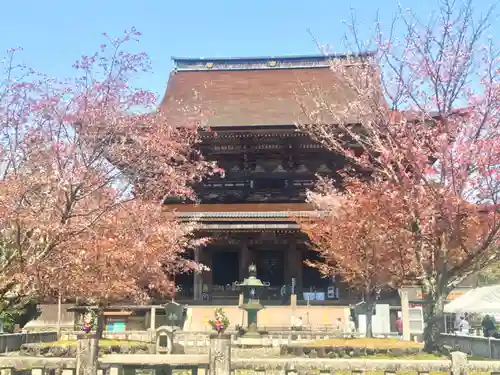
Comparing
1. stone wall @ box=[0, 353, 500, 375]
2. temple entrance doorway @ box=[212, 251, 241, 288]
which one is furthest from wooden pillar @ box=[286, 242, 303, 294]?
stone wall @ box=[0, 353, 500, 375]

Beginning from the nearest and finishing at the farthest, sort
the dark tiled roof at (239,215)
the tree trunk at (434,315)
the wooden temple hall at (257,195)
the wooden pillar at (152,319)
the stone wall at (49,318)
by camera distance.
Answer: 1. the tree trunk at (434,315)
2. the wooden pillar at (152,319)
3. the stone wall at (49,318)
4. the dark tiled roof at (239,215)
5. the wooden temple hall at (257,195)

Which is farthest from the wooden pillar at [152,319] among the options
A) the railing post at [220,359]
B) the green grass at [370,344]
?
the railing post at [220,359]

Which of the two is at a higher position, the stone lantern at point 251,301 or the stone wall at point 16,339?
the stone lantern at point 251,301

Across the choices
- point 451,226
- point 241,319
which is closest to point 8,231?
point 451,226

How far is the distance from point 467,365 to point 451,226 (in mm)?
4010

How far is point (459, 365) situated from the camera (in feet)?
23.6

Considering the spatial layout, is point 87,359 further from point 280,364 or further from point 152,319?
point 152,319

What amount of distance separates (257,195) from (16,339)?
46.2 feet

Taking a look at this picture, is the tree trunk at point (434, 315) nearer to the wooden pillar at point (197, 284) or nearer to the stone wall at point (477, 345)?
the stone wall at point (477, 345)

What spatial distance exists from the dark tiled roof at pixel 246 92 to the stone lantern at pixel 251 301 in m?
8.45

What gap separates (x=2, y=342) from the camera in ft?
54.8

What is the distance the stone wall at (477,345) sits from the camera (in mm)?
13836

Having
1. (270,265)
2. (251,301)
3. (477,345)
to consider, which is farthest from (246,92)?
(477,345)

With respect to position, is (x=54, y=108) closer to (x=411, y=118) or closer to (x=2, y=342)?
(x=411, y=118)
